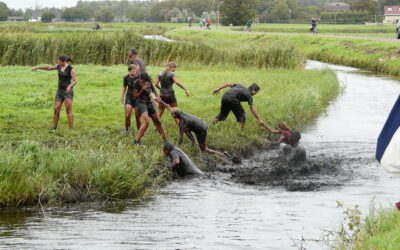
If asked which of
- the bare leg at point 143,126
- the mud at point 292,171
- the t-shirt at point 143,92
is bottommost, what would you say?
the mud at point 292,171

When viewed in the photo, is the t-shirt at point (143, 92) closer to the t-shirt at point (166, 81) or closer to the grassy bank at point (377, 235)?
the t-shirt at point (166, 81)

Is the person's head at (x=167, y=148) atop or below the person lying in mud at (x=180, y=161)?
atop

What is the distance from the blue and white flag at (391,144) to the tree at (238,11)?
322 ft

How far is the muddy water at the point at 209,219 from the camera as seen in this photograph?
9656 mm

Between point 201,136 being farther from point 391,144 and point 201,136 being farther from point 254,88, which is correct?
point 391,144

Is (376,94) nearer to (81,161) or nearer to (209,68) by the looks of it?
(209,68)

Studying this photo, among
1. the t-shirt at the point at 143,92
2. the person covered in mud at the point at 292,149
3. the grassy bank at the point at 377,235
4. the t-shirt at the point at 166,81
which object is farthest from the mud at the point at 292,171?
the grassy bank at the point at 377,235

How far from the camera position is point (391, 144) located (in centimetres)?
592

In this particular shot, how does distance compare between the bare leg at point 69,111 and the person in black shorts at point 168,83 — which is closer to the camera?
the bare leg at point 69,111

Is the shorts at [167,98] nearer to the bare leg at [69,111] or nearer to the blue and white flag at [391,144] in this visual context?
the bare leg at [69,111]

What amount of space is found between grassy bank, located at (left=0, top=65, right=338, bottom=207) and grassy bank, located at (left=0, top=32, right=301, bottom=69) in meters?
2.86

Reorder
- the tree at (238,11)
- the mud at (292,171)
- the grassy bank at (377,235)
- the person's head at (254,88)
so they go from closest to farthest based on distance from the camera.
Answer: the grassy bank at (377,235), the mud at (292,171), the person's head at (254,88), the tree at (238,11)

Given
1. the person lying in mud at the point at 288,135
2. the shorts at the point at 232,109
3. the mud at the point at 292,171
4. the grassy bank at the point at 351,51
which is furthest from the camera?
the grassy bank at the point at 351,51

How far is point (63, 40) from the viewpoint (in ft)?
118
